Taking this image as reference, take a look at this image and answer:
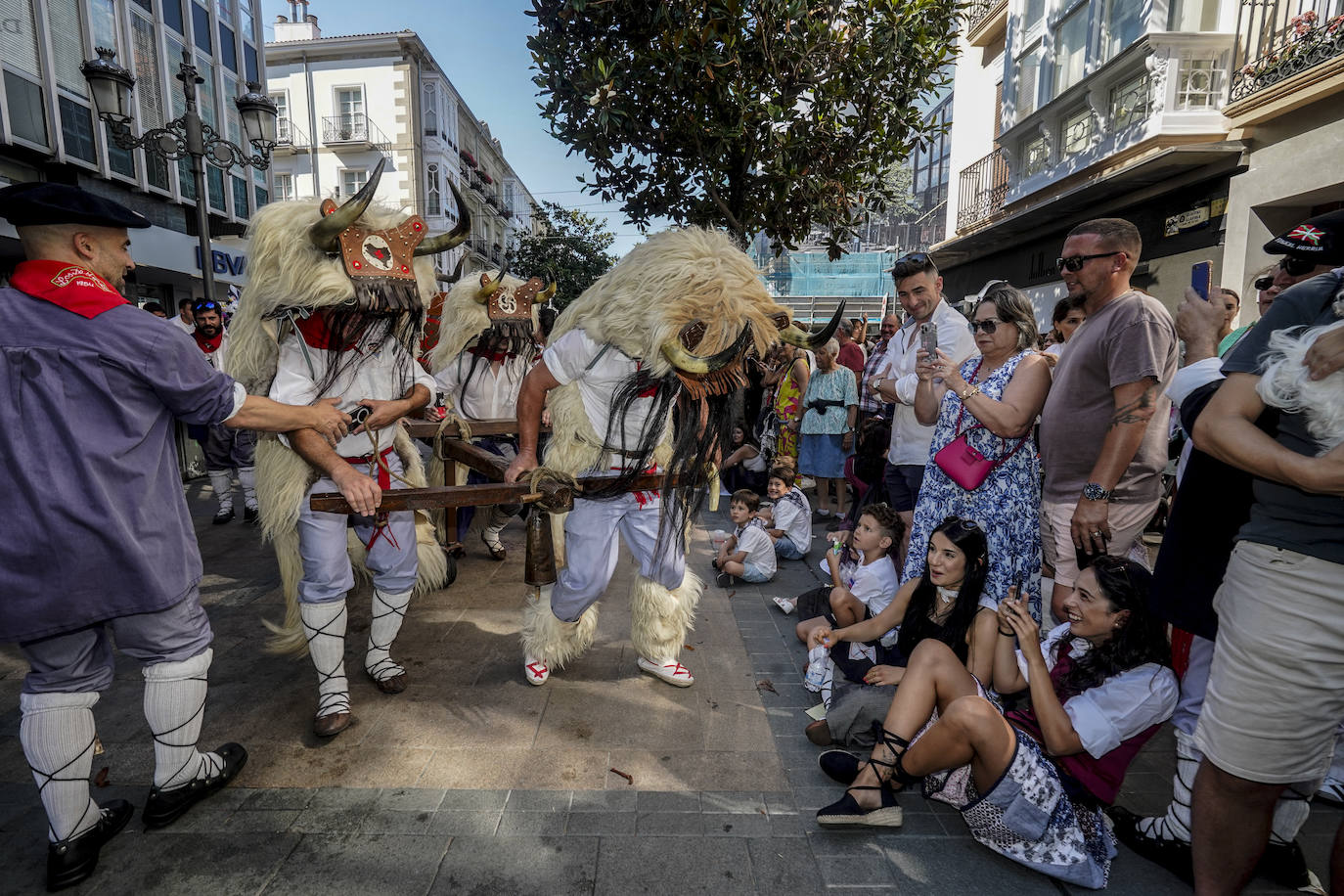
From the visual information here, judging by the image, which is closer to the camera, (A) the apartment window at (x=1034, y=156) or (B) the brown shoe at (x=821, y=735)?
(B) the brown shoe at (x=821, y=735)

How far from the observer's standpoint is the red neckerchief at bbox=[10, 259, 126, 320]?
185cm

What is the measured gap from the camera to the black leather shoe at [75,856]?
6.31ft

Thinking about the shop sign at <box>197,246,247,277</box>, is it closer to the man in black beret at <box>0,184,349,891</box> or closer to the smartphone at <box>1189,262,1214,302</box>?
the man in black beret at <box>0,184,349,891</box>

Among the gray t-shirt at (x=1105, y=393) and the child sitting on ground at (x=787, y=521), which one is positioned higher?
the gray t-shirt at (x=1105, y=393)

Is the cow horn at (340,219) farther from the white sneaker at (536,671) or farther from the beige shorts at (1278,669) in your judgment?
the beige shorts at (1278,669)

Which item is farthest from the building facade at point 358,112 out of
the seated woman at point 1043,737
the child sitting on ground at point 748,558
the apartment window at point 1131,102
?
the seated woman at point 1043,737

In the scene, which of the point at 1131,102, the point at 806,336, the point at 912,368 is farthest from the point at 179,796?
the point at 1131,102

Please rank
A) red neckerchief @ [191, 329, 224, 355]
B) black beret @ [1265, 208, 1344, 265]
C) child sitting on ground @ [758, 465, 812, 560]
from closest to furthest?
1. black beret @ [1265, 208, 1344, 265]
2. child sitting on ground @ [758, 465, 812, 560]
3. red neckerchief @ [191, 329, 224, 355]

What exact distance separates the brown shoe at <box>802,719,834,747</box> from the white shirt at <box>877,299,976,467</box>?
152 centimetres

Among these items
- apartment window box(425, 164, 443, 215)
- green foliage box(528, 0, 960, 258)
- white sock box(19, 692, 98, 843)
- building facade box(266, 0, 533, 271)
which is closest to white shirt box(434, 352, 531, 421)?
green foliage box(528, 0, 960, 258)

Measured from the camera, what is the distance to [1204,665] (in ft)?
7.09

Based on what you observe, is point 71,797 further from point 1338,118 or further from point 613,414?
point 1338,118

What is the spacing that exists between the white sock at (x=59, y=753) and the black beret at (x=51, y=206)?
1375mm

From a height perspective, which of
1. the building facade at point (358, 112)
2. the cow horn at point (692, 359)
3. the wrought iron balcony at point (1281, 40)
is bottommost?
the cow horn at point (692, 359)
